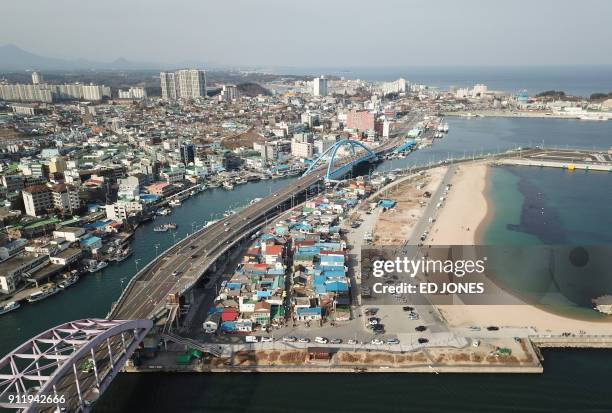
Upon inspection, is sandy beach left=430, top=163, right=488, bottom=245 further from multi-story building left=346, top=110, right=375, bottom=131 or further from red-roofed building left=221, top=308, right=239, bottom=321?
multi-story building left=346, top=110, right=375, bottom=131

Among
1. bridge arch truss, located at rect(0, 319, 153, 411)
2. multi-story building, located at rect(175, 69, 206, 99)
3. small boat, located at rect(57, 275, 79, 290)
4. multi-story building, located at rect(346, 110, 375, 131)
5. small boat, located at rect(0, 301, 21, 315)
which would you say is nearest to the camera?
bridge arch truss, located at rect(0, 319, 153, 411)

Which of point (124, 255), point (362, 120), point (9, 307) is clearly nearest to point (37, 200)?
point (124, 255)

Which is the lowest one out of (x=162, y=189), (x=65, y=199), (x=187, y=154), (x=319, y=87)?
(x=162, y=189)

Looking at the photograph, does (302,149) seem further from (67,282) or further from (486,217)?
(67,282)

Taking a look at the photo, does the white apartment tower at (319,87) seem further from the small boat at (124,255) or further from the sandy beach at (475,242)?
the small boat at (124,255)

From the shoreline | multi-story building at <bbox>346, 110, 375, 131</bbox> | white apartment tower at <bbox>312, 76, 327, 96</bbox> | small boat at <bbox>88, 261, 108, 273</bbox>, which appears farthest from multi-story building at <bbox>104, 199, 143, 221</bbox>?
white apartment tower at <bbox>312, 76, 327, 96</bbox>

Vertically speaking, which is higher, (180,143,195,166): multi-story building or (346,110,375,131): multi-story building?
(346,110,375,131): multi-story building

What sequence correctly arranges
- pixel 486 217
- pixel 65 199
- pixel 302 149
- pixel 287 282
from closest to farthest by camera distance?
pixel 287 282
pixel 486 217
pixel 65 199
pixel 302 149
